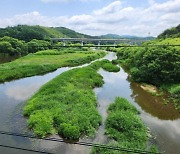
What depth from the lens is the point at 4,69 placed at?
152ft

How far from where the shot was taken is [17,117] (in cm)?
2345

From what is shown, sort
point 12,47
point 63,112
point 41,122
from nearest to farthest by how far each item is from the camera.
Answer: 1. point 41,122
2. point 63,112
3. point 12,47

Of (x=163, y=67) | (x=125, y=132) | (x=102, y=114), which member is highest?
(x=163, y=67)

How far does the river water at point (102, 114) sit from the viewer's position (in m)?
18.4

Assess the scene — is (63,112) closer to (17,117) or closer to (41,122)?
(41,122)

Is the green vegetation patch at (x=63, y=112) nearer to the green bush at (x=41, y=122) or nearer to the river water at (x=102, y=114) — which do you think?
the green bush at (x=41, y=122)

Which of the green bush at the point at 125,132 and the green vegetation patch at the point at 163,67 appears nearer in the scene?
the green bush at the point at 125,132

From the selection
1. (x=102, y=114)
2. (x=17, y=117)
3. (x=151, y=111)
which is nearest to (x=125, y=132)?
(x=102, y=114)

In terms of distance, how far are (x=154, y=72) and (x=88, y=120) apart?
63.1ft

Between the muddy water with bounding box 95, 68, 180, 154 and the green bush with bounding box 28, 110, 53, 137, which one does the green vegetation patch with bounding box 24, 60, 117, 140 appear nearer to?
the green bush with bounding box 28, 110, 53, 137

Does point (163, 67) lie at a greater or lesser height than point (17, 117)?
greater

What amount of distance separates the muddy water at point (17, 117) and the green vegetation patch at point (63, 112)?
858 mm

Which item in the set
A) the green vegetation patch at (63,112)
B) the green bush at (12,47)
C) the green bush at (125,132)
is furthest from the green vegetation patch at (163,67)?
the green bush at (12,47)

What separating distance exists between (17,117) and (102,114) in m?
7.80
